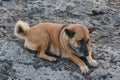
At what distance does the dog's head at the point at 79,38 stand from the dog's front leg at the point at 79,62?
15 cm

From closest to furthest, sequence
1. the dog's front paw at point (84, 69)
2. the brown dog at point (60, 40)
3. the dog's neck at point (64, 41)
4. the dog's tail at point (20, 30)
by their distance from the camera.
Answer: the dog's front paw at point (84, 69) < the brown dog at point (60, 40) < the dog's neck at point (64, 41) < the dog's tail at point (20, 30)

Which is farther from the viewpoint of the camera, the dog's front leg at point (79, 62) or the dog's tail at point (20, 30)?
the dog's tail at point (20, 30)

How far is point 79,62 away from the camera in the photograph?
8.35m

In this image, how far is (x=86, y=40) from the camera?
8.18 m

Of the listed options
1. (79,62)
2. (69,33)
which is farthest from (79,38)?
(79,62)

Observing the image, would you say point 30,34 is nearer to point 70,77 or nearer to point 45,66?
point 45,66

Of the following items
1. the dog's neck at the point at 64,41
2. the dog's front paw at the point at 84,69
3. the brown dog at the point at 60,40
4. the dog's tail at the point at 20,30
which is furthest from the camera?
the dog's tail at the point at 20,30

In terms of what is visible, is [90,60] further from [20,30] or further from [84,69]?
[20,30]

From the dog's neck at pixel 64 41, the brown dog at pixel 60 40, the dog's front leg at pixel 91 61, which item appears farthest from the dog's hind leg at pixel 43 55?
the dog's front leg at pixel 91 61

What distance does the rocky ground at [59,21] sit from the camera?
26.7 feet

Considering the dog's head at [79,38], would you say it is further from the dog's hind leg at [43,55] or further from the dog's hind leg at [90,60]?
the dog's hind leg at [43,55]

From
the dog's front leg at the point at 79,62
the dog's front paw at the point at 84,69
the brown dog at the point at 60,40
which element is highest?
the brown dog at the point at 60,40

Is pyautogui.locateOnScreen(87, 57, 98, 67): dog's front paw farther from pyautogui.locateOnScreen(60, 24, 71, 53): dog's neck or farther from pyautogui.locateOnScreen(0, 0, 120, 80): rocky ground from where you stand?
pyautogui.locateOnScreen(60, 24, 71, 53): dog's neck

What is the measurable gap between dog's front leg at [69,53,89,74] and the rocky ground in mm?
90
